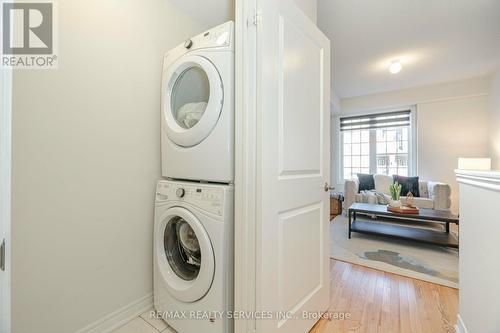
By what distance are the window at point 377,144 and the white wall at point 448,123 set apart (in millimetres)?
253

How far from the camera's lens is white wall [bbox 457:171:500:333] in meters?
0.87

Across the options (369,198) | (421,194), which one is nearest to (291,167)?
(369,198)

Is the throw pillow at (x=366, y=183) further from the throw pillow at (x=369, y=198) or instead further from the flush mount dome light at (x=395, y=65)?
the flush mount dome light at (x=395, y=65)

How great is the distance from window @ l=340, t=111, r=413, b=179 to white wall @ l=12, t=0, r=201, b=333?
14.8 ft

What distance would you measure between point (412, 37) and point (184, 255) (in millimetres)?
3314

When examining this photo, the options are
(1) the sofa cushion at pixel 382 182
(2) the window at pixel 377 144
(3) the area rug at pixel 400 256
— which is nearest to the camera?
(3) the area rug at pixel 400 256

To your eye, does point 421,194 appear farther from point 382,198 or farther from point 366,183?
point 366,183

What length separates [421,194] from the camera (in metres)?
3.82

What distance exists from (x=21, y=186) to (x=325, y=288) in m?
1.80

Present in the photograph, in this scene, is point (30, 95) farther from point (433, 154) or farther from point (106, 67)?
point (433, 154)

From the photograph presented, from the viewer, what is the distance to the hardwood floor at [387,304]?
1.35 meters

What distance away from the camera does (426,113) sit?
4184 millimetres

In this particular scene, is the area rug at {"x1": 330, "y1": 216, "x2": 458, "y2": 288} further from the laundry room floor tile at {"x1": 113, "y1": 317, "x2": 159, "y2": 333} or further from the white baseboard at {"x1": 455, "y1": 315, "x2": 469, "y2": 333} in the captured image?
the laundry room floor tile at {"x1": 113, "y1": 317, "x2": 159, "y2": 333}

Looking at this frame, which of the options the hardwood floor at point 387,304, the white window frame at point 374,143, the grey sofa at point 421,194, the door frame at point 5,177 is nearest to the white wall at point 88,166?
the door frame at point 5,177
